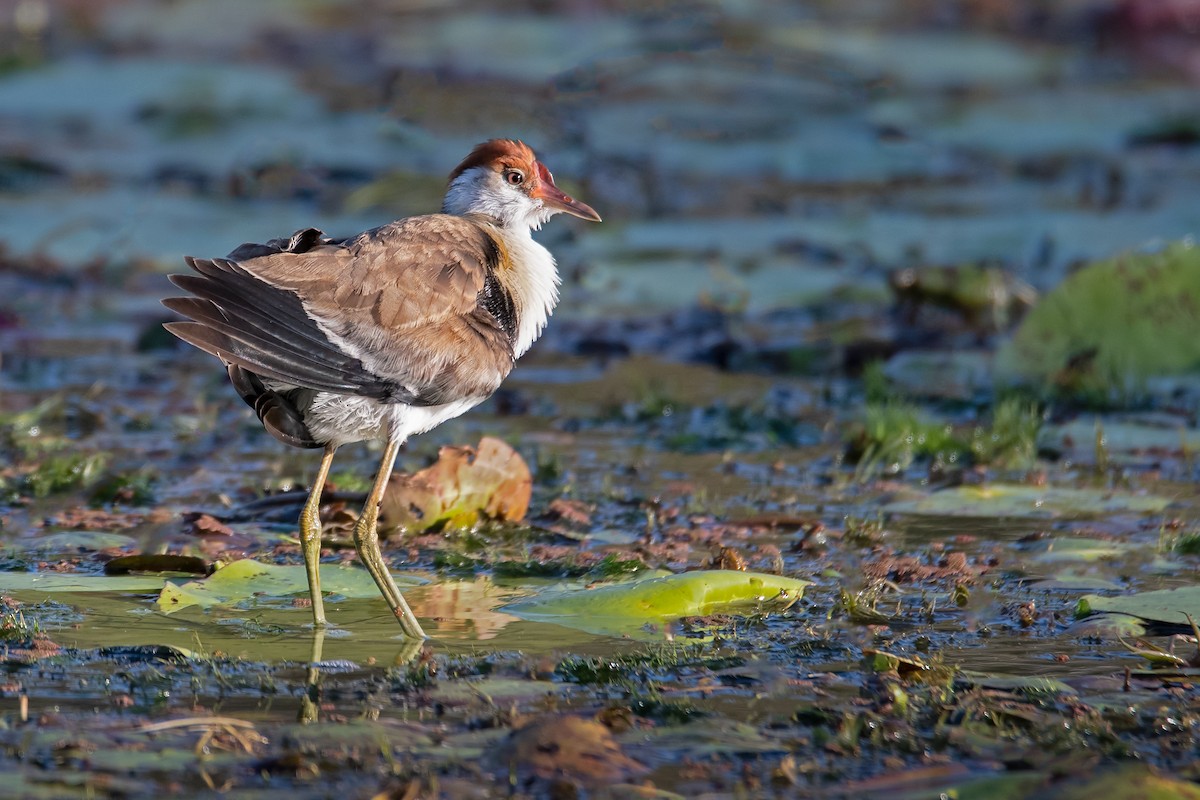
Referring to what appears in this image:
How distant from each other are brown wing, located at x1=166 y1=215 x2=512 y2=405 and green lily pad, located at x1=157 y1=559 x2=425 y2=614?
2.12ft

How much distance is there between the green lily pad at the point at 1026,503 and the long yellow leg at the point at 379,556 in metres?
2.09

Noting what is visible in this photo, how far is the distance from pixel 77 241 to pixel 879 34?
8782 mm

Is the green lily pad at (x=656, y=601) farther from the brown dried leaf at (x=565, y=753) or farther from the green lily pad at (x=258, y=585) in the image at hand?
the brown dried leaf at (x=565, y=753)

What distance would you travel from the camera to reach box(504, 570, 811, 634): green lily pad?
467 centimetres

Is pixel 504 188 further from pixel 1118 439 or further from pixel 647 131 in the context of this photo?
pixel 647 131

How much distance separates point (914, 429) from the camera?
6.93 meters

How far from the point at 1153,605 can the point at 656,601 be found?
1439 millimetres

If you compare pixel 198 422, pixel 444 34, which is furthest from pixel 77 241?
pixel 444 34

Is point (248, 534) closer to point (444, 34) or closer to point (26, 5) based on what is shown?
point (444, 34)

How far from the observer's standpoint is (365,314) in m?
4.78

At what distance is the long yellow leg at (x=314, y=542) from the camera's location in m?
4.71

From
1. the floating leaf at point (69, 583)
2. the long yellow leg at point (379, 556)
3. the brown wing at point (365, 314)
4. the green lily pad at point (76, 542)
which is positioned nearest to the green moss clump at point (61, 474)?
the green lily pad at point (76, 542)

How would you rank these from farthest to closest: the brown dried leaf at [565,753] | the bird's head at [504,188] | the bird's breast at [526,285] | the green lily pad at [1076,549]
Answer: the bird's head at [504,188]
the green lily pad at [1076,549]
the bird's breast at [526,285]
the brown dried leaf at [565,753]

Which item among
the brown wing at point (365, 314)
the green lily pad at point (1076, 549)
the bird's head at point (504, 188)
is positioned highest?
the bird's head at point (504, 188)
